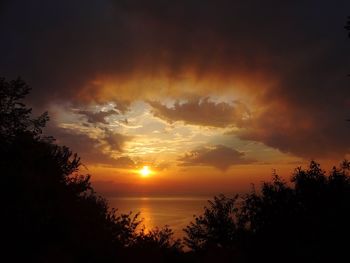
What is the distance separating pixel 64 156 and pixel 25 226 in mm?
16855

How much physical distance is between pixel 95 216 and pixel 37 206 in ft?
52.2

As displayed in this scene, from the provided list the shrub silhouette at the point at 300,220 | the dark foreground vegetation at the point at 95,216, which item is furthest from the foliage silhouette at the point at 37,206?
the shrub silhouette at the point at 300,220

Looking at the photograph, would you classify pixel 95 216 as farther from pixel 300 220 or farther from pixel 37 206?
pixel 300 220

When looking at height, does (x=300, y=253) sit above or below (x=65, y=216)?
below

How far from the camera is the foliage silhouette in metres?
25.9

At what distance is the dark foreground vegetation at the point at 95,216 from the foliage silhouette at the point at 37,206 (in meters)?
0.06

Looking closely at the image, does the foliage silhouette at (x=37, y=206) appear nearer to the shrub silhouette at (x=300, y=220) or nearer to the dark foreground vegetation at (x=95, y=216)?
the dark foreground vegetation at (x=95, y=216)

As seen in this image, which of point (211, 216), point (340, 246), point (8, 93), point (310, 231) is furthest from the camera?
point (211, 216)

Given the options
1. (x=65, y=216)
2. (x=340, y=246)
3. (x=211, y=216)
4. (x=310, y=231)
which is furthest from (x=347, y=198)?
(x=211, y=216)

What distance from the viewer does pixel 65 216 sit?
100 feet

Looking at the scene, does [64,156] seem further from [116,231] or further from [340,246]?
[340,246]

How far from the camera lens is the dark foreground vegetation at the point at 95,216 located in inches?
1048

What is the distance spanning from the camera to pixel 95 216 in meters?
42.0

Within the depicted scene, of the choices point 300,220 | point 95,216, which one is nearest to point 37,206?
point 95,216
